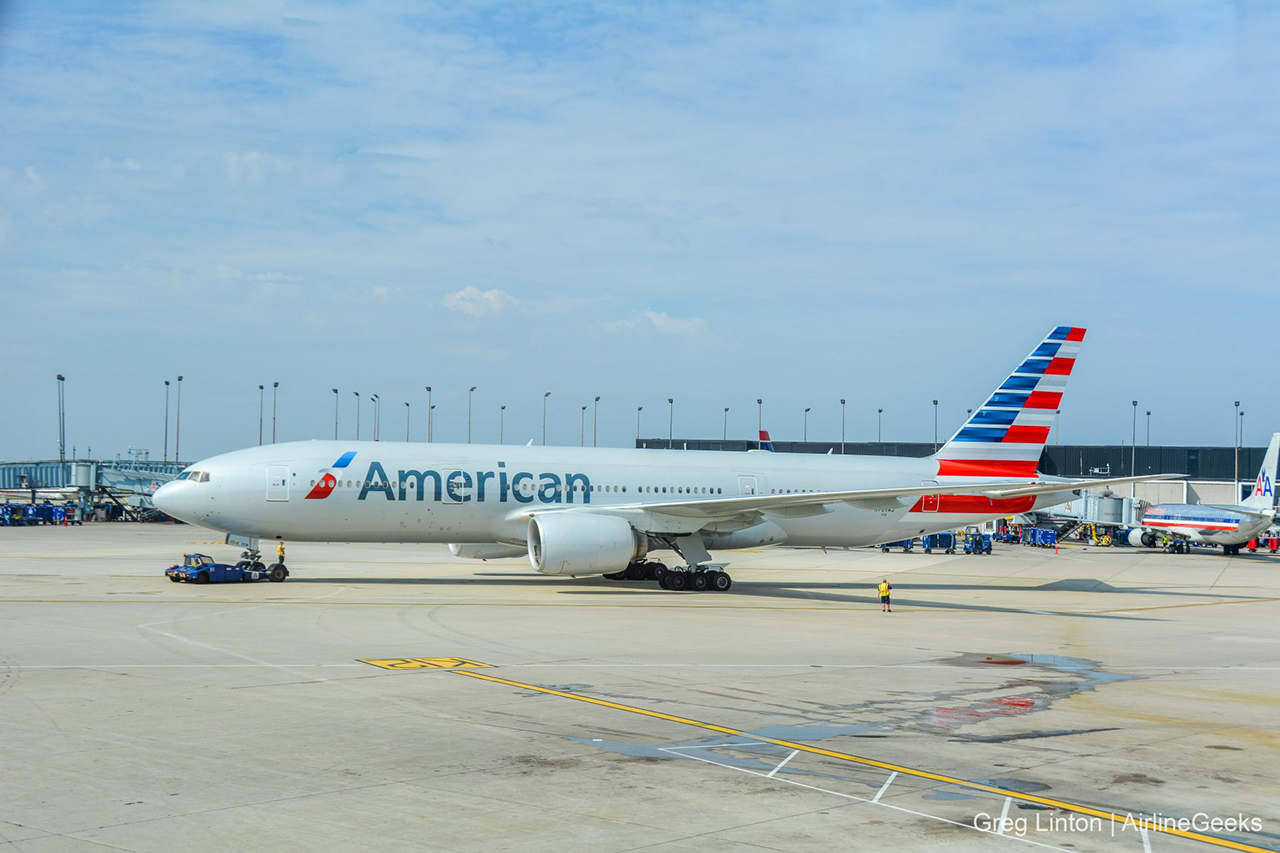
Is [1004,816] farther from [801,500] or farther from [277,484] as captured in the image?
[277,484]

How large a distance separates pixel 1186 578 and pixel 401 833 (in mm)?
45937

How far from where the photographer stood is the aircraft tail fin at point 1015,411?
41.5 m

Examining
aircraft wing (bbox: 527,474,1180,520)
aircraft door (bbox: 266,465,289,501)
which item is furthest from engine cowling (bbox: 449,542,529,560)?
aircraft door (bbox: 266,465,289,501)

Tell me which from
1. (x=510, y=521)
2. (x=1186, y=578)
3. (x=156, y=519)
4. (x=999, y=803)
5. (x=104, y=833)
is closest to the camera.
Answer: (x=104, y=833)

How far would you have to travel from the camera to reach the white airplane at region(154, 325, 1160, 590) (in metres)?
33.5

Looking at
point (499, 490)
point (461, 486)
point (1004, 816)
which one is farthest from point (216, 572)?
point (1004, 816)

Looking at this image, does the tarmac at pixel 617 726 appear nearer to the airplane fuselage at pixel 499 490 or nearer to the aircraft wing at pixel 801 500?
the airplane fuselage at pixel 499 490

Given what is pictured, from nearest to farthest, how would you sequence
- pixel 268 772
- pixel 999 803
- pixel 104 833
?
pixel 104 833 < pixel 999 803 < pixel 268 772

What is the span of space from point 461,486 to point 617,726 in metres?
21.6

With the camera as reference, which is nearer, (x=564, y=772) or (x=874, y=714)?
(x=564, y=772)

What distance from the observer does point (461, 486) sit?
114 ft

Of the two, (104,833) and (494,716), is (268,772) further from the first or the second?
(494,716)

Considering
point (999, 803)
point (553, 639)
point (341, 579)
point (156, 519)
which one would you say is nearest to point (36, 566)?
point (341, 579)

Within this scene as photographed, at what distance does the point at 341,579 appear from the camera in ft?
121
